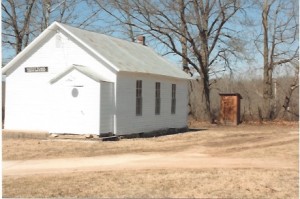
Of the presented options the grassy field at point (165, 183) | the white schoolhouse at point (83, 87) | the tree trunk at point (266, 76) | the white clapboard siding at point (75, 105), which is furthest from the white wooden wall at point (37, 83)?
the tree trunk at point (266, 76)

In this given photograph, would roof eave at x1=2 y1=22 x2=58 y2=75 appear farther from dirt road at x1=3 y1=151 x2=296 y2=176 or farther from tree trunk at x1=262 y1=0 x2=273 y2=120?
tree trunk at x1=262 y1=0 x2=273 y2=120

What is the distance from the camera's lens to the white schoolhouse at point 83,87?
759 inches

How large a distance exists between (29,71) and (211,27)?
54.4 ft

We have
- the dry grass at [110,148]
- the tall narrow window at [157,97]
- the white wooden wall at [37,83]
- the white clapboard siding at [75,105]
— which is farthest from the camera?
the tall narrow window at [157,97]

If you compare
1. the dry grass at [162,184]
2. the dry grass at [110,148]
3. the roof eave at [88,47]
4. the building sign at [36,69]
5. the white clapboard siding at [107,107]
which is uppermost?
the roof eave at [88,47]

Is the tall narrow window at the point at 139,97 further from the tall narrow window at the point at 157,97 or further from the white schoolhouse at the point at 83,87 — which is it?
the tall narrow window at the point at 157,97

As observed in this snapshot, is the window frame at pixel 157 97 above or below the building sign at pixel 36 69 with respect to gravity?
below

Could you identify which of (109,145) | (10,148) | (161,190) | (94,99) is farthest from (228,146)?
(161,190)

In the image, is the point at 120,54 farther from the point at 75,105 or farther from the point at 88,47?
the point at 75,105

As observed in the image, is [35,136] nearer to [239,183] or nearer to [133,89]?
[133,89]

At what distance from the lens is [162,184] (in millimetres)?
9289

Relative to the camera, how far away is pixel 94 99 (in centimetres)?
1903

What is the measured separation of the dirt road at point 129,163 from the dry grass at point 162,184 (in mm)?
831

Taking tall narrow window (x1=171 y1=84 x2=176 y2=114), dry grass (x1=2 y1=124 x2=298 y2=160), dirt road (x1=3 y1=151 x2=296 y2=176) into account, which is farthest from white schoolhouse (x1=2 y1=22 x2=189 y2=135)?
dirt road (x1=3 y1=151 x2=296 y2=176)
